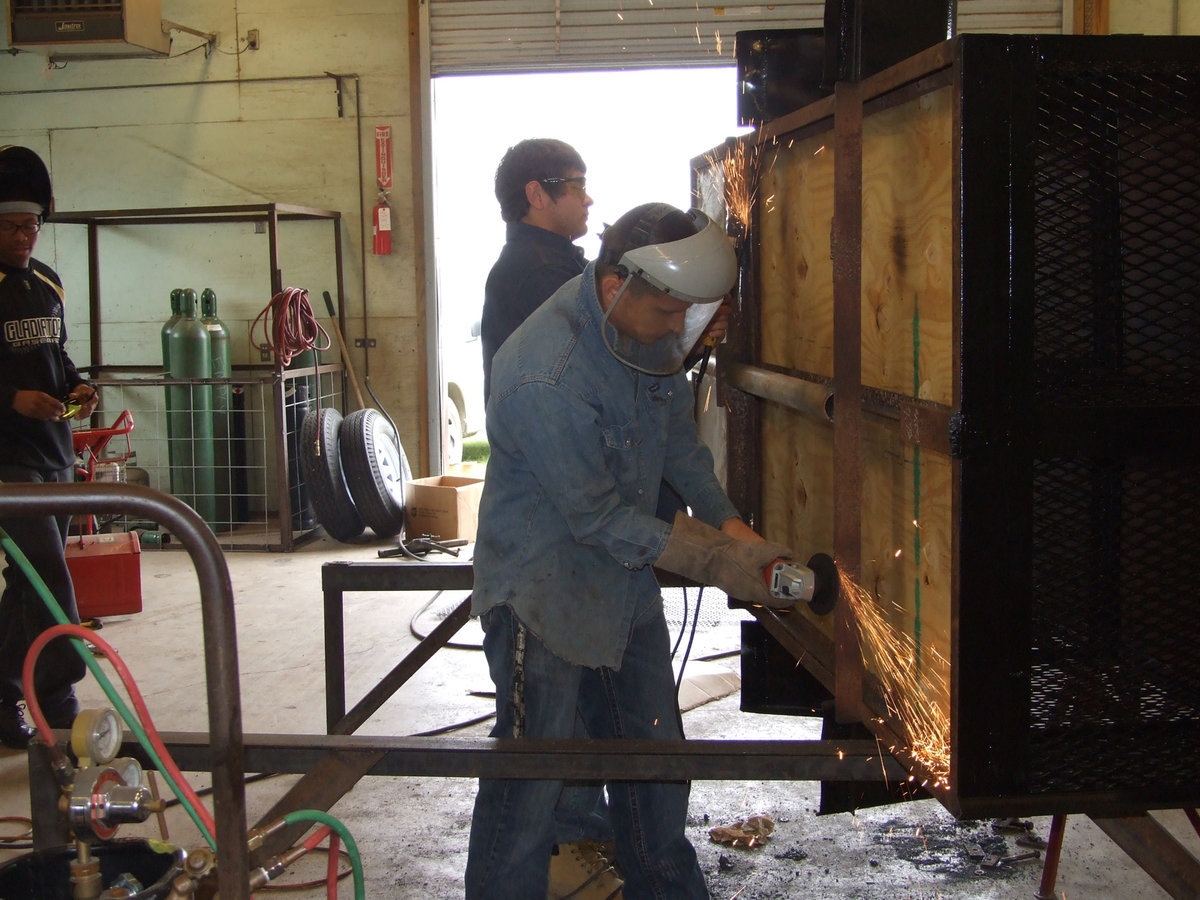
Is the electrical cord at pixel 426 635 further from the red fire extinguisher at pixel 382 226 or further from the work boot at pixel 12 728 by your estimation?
the red fire extinguisher at pixel 382 226

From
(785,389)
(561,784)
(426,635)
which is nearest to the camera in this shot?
(561,784)

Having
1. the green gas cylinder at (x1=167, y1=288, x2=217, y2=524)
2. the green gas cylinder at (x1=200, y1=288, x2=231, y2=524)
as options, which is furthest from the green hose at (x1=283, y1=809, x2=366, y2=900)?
the green gas cylinder at (x1=167, y1=288, x2=217, y2=524)

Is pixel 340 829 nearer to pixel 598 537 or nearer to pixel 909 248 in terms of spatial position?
pixel 598 537

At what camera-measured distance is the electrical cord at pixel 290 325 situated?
22.2 feet

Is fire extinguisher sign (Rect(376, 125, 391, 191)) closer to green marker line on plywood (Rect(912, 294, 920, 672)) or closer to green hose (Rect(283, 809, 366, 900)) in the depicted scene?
green marker line on plywood (Rect(912, 294, 920, 672))

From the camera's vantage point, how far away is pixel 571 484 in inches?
80.8

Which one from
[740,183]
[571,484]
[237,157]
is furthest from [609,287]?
[237,157]

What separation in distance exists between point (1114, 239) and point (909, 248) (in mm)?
309

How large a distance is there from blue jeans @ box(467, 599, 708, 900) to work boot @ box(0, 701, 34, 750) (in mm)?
2425

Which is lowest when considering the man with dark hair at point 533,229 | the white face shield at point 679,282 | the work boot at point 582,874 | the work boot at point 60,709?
the work boot at point 582,874

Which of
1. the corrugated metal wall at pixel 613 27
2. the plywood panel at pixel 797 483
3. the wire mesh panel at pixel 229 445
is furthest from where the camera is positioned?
Answer: the corrugated metal wall at pixel 613 27

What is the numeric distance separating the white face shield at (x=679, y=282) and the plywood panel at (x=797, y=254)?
279 millimetres

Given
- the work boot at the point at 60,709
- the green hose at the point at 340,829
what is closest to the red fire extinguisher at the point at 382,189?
the work boot at the point at 60,709

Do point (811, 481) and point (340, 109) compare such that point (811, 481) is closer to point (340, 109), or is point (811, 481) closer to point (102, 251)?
point (340, 109)
